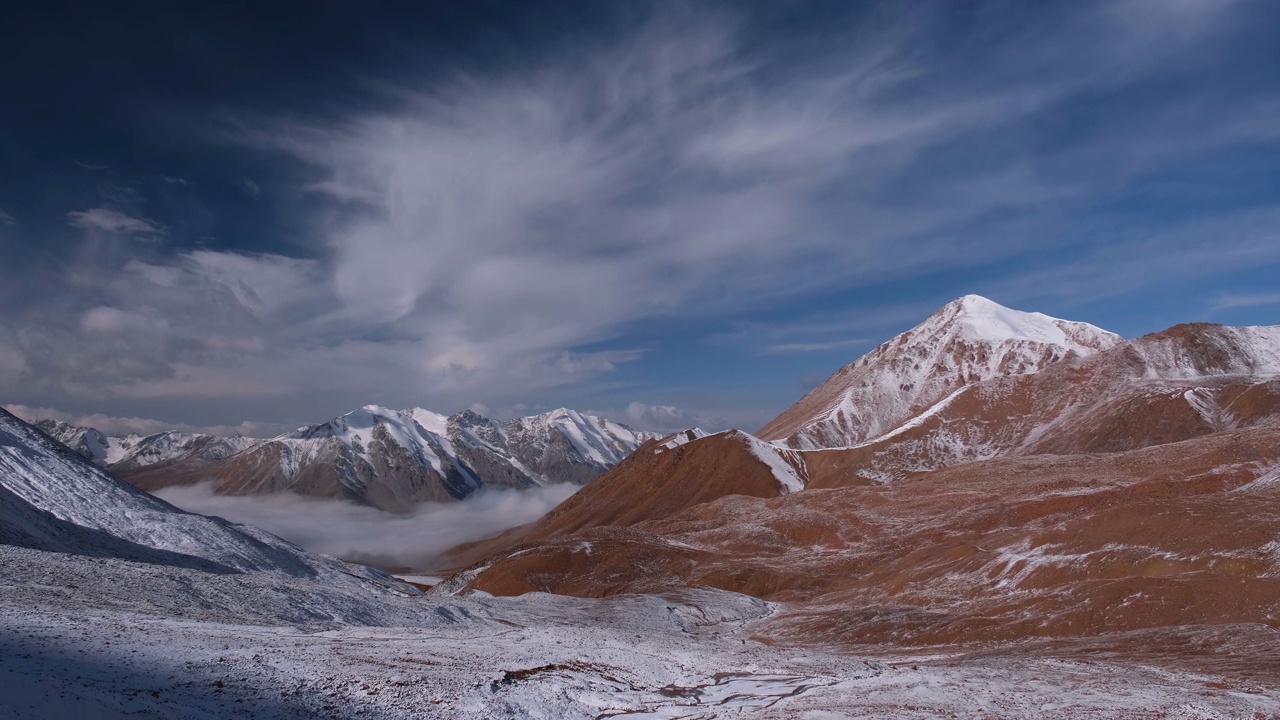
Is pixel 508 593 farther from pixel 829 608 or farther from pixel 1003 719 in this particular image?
pixel 1003 719

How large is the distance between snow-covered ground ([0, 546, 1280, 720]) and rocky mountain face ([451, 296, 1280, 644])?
16.1 m

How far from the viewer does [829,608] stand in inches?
2697

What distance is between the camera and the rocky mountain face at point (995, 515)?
2018 inches

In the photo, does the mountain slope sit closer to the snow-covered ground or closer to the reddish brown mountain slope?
the reddish brown mountain slope

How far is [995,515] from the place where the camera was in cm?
8856

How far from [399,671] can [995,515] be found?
8058 centimetres

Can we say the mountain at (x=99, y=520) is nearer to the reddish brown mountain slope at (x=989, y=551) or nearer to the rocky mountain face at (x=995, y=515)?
the reddish brown mountain slope at (x=989, y=551)

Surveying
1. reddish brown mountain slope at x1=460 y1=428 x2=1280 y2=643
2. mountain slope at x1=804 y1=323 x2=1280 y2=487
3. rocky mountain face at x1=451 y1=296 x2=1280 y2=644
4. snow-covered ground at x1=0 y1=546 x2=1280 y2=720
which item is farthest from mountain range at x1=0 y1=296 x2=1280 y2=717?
mountain slope at x1=804 y1=323 x2=1280 y2=487

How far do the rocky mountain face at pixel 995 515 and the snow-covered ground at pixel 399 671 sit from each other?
16.1 m

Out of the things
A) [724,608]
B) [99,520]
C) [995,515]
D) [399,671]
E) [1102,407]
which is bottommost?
[724,608]

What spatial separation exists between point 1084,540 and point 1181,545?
7.86m

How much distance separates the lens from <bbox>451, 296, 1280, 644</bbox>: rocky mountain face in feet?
168

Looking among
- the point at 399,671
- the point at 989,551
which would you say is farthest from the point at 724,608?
the point at 399,671

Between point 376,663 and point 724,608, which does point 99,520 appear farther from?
point 724,608
